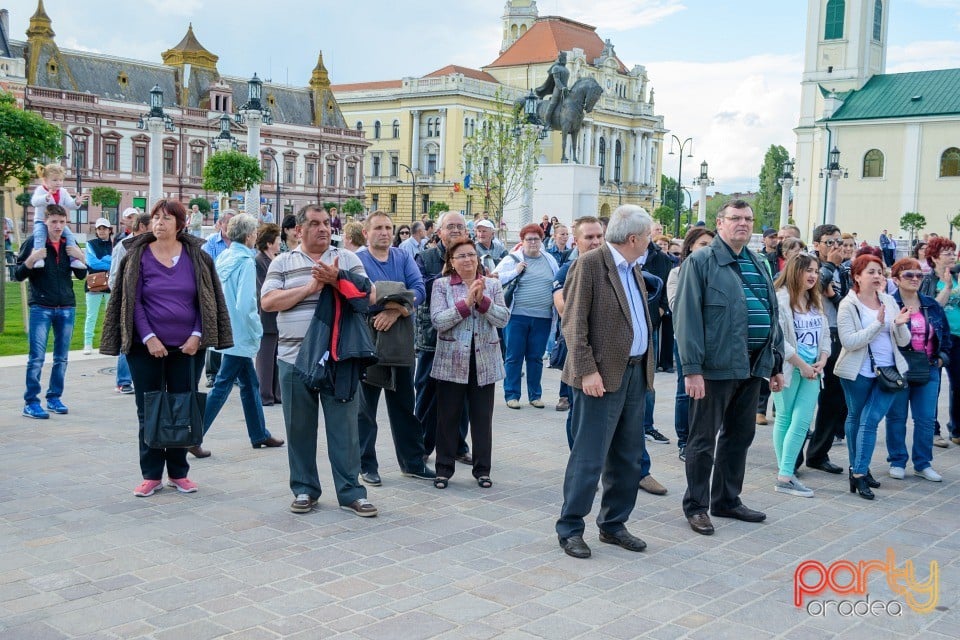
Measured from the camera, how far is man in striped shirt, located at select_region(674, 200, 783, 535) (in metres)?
6.07

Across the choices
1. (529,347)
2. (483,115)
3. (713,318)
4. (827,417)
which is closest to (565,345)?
(713,318)

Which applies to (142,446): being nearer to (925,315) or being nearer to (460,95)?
(925,315)

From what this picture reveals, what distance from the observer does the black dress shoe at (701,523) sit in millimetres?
6121

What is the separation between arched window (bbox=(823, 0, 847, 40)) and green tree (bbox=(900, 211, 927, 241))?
17.2 metres

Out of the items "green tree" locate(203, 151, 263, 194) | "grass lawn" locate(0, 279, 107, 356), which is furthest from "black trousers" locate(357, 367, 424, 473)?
"green tree" locate(203, 151, 263, 194)

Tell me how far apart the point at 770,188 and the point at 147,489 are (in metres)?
113

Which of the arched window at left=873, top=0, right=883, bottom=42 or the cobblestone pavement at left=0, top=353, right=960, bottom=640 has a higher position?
the arched window at left=873, top=0, right=883, bottom=42

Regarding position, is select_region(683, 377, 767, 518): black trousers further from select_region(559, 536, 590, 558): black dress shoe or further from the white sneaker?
the white sneaker

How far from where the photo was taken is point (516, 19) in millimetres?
109688

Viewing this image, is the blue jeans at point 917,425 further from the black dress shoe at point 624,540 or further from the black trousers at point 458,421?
the black trousers at point 458,421

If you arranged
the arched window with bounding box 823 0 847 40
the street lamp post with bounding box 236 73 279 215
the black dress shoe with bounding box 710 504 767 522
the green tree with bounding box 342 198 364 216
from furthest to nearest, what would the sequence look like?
the green tree with bounding box 342 198 364 216 < the arched window with bounding box 823 0 847 40 < the street lamp post with bounding box 236 73 279 215 < the black dress shoe with bounding box 710 504 767 522

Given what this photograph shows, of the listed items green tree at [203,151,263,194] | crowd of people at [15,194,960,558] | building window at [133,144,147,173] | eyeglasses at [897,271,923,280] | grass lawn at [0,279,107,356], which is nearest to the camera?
crowd of people at [15,194,960,558]

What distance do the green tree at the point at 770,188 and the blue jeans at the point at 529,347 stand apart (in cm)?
10143

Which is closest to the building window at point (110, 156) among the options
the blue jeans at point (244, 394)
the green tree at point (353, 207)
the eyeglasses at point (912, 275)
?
the green tree at point (353, 207)
